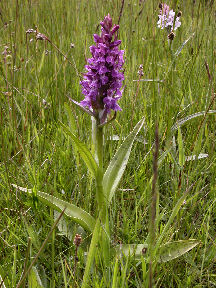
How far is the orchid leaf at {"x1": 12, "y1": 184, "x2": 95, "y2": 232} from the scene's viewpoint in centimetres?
101

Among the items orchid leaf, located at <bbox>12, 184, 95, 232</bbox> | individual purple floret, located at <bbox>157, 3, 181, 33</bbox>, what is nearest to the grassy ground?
orchid leaf, located at <bbox>12, 184, 95, 232</bbox>

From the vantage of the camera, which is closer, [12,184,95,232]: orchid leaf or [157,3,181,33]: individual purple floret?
[12,184,95,232]: orchid leaf

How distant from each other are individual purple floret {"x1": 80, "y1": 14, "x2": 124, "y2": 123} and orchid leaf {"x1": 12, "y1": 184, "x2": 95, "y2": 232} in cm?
30

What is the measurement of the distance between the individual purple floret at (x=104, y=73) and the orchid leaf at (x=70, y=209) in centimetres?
30

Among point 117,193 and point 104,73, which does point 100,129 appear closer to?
point 104,73

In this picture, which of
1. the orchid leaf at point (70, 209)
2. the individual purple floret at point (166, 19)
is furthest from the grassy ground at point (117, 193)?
the individual purple floret at point (166, 19)

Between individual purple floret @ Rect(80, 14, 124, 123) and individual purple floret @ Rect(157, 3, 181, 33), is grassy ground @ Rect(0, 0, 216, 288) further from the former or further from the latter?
individual purple floret @ Rect(157, 3, 181, 33)

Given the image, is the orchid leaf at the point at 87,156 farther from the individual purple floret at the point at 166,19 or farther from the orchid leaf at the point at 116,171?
the individual purple floret at the point at 166,19

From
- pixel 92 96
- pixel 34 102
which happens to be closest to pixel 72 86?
pixel 34 102

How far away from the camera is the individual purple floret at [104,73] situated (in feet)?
3.38

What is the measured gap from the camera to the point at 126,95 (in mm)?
1863

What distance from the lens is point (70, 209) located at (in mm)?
1043

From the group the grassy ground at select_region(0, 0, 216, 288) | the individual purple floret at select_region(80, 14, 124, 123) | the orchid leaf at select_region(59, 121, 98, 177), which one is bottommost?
the grassy ground at select_region(0, 0, 216, 288)

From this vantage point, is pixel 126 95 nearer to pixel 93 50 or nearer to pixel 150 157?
pixel 150 157
